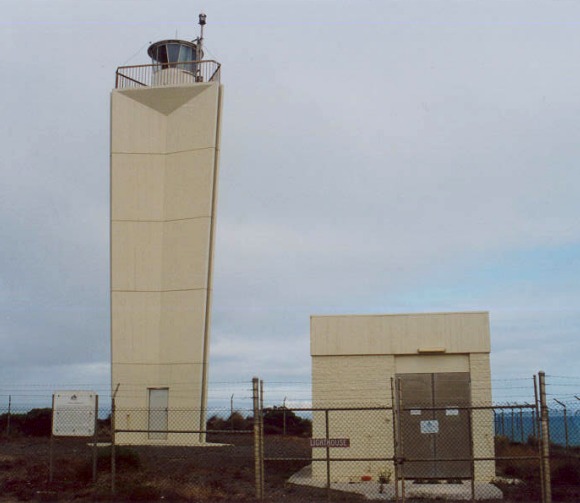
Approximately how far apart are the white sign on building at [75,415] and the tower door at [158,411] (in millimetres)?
8320

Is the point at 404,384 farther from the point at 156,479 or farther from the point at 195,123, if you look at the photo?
the point at 195,123

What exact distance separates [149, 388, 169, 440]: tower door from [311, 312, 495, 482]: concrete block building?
8.64 meters

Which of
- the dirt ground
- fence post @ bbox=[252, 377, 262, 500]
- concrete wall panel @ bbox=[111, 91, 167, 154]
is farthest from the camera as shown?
concrete wall panel @ bbox=[111, 91, 167, 154]

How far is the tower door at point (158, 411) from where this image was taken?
24.9 m

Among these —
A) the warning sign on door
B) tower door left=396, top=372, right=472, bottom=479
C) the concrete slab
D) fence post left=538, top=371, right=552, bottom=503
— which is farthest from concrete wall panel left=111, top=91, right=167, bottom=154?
fence post left=538, top=371, right=552, bottom=503

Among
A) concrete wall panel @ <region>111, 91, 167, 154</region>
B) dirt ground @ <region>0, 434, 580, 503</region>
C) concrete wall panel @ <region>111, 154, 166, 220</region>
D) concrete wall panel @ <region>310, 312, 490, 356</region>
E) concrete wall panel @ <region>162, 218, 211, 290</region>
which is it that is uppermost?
concrete wall panel @ <region>111, 91, 167, 154</region>

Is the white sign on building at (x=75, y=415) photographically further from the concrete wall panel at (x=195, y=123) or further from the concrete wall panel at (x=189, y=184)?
the concrete wall panel at (x=195, y=123)

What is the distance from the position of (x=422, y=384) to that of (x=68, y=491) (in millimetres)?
8155

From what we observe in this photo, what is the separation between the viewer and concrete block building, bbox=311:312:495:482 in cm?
1731

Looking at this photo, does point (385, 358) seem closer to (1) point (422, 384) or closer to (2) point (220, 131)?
(1) point (422, 384)

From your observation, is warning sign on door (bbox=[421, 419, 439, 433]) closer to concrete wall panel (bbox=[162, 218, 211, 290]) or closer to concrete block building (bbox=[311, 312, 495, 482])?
concrete block building (bbox=[311, 312, 495, 482])

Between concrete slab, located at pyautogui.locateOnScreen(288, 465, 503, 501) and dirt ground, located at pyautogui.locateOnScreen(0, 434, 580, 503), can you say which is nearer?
dirt ground, located at pyautogui.locateOnScreen(0, 434, 580, 503)

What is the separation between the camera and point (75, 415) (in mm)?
16391

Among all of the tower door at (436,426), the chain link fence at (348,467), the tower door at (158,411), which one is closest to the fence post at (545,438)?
the chain link fence at (348,467)
